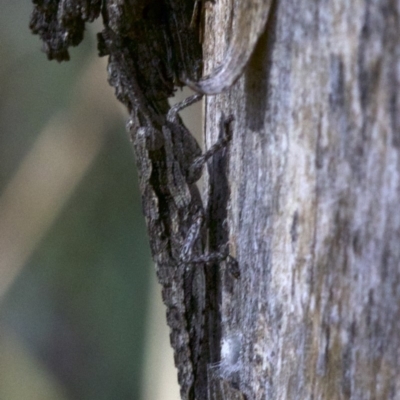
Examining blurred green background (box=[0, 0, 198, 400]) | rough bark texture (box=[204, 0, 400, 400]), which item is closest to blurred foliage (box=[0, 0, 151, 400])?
blurred green background (box=[0, 0, 198, 400])

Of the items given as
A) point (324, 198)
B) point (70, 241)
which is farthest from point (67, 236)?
point (324, 198)

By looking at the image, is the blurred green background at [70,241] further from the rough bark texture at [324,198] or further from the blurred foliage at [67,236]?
the rough bark texture at [324,198]

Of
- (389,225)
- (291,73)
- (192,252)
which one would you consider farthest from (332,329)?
(192,252)

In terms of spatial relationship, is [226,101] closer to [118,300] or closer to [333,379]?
[333,379]

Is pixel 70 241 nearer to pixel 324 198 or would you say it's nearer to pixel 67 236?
pixel 67 236

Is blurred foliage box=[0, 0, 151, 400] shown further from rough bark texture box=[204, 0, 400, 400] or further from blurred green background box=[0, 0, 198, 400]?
rough bark texture box=[204, 0, 400, 400]

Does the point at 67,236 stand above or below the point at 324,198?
above

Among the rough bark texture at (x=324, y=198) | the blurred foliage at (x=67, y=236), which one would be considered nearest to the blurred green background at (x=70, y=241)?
the blurred foliage at (x=67, y=236)
